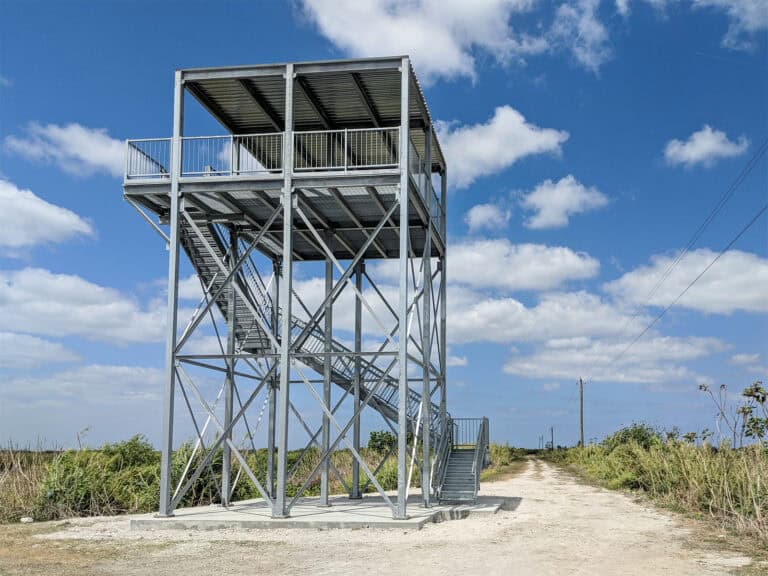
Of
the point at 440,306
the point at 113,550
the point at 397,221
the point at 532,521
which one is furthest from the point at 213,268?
the point at 532,521

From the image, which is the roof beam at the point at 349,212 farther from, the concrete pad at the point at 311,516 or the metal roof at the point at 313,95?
the concrete pad at the point at 311,516

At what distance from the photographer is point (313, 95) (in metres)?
22.9

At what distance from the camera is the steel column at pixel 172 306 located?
2055 cm

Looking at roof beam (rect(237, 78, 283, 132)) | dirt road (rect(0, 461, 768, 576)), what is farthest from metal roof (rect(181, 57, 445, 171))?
dirt road (rect(0, 461, 768, 576))

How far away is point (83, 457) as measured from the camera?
2402 cm

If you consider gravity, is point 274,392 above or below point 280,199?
below

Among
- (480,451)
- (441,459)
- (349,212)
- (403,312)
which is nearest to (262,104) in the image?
(349,212)

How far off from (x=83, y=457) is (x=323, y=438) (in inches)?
277

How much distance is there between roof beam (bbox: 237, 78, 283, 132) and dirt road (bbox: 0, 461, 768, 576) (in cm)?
1162

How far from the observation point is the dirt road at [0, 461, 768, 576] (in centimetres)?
1395

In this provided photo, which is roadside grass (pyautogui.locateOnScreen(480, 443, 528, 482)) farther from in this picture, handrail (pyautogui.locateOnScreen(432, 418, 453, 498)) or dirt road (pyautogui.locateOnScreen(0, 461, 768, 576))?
dirt road (pyautogui.locateOnScreen(0, 461, 768, 576))

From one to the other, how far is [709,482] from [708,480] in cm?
9

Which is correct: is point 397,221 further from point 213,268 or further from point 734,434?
point 734,434

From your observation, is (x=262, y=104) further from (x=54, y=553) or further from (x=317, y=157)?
(x=54, y=553)
